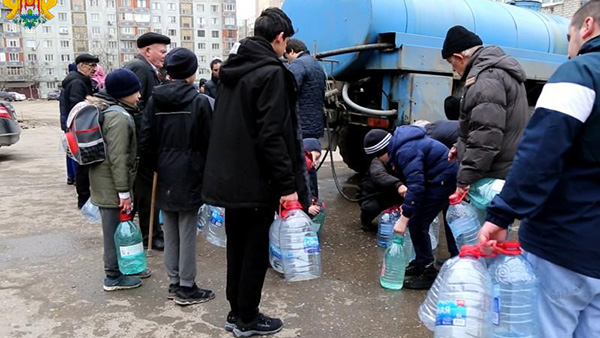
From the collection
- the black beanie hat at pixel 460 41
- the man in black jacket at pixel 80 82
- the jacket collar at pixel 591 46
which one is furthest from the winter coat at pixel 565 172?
the man in black jacket at pixel 80 82

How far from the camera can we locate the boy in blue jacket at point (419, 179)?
3277mm

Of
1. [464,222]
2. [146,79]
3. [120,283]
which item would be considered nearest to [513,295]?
[464,222]

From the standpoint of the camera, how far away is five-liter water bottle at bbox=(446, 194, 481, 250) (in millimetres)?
3172

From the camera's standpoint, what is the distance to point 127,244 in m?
3.39

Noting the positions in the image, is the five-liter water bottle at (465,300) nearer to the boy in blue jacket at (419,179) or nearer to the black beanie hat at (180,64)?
the boy in blue jacket at (419,179)

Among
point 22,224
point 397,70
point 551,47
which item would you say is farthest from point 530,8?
point 22,224

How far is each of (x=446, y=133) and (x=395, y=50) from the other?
3.74 ft

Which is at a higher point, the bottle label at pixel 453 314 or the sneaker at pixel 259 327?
the bottle label at pixel 453 314

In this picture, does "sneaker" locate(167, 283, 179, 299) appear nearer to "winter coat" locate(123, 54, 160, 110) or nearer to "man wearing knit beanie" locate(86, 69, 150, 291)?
"man wearing knit beanie" locate(86, 69, 150, 291)

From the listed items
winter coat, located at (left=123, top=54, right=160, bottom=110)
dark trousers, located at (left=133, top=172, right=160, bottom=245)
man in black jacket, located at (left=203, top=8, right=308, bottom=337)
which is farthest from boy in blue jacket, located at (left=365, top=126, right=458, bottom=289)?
winter coat, located at (left=123, top=54, right=160, bottom=110)

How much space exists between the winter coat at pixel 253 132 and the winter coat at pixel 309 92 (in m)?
1.57

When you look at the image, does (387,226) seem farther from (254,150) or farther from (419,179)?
(254,150)

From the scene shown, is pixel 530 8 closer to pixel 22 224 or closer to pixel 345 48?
pixel 345 48

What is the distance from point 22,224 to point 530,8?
7.34 meters
